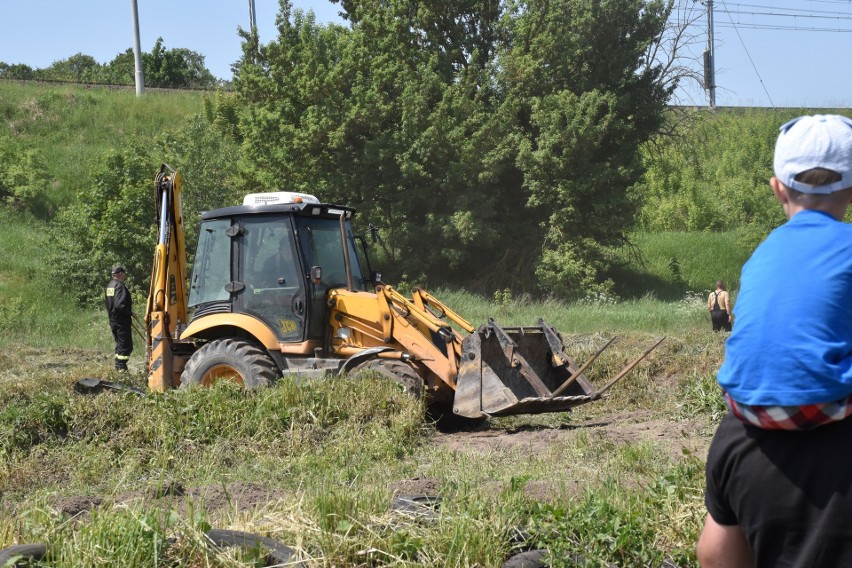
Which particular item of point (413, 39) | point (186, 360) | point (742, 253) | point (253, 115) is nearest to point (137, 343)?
point (186, 360)

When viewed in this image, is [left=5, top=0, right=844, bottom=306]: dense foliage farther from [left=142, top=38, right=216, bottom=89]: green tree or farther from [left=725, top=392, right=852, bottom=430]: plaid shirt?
[left=142, top=38, right=216, bottom=89]: green tree

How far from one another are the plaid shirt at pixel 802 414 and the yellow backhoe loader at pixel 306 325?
7.16m

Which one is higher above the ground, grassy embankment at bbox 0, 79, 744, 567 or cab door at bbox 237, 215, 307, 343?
cab door at bbox 237, 215, 307, 343

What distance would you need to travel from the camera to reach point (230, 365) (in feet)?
36.2

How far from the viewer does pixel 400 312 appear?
1087 cm

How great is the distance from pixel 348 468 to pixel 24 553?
3.39 m

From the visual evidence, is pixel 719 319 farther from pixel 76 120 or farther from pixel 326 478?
pixel 76 120

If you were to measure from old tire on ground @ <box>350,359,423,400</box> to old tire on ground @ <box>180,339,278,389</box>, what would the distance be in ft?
3.77

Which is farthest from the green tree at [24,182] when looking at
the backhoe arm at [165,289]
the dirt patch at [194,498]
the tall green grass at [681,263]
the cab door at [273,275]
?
the dirt patch at [194,498]

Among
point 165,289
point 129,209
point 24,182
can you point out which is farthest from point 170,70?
point 165,289

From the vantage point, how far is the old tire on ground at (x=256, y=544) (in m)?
4.49

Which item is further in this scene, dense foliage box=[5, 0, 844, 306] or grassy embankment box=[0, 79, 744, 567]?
dense foliage box=[5, 0, 844, 306]

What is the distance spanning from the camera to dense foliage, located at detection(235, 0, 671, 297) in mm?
25766

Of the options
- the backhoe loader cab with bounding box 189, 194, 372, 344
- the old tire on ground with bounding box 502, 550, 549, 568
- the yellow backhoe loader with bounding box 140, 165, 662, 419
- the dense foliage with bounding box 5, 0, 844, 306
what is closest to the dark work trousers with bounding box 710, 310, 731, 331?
the dense foliage with bounding box 5, 0, 844, 306
